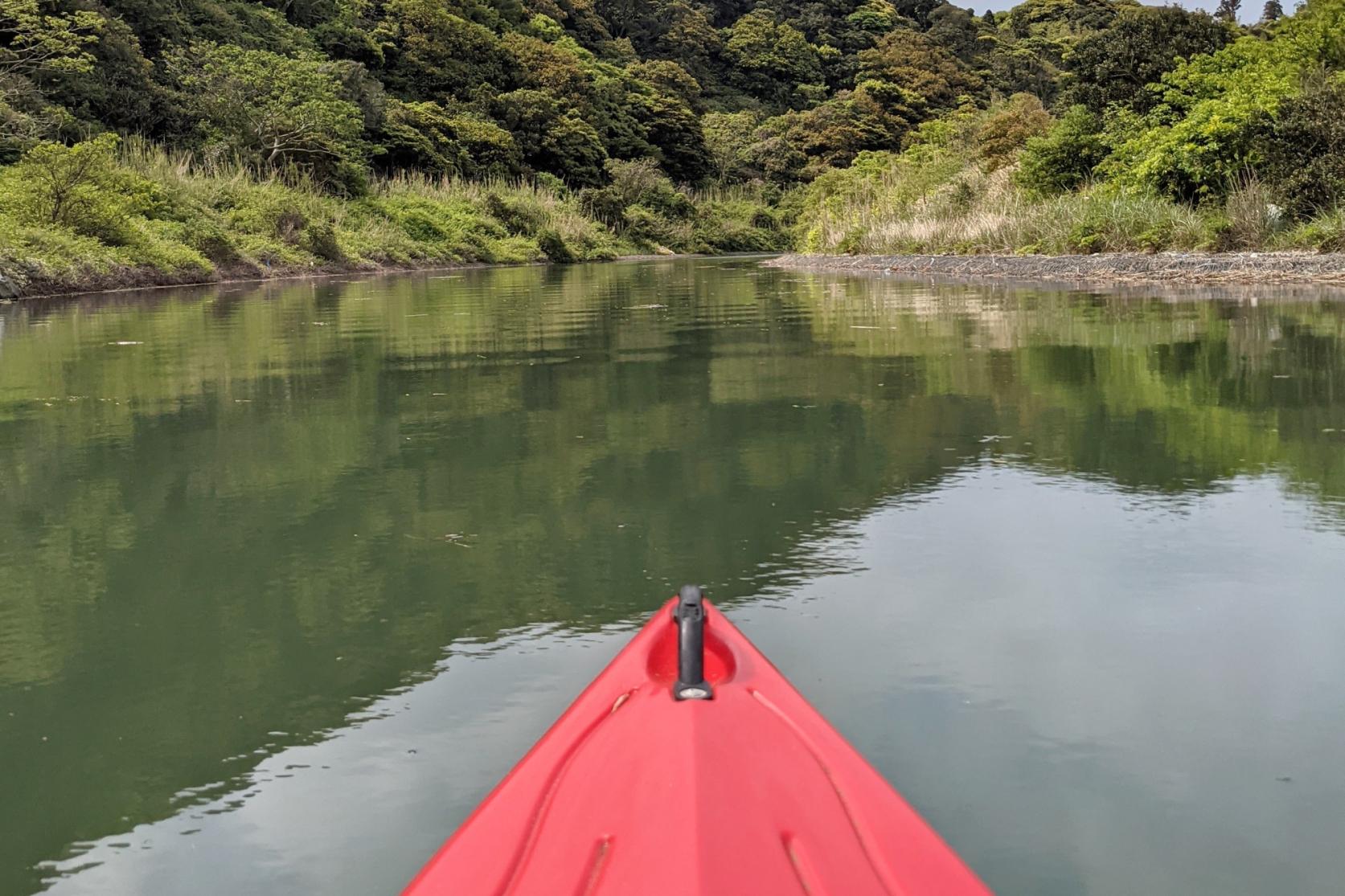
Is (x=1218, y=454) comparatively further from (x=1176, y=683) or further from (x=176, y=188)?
(x=176, y=188)

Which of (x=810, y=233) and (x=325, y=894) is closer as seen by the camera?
(x=325, y=894)

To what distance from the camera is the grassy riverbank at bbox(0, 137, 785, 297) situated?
68.0 feet

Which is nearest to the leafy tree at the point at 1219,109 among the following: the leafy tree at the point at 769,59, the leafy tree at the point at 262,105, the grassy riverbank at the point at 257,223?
the grassy riverbank at the point at 257,223

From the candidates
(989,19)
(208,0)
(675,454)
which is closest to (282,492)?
(675,454)

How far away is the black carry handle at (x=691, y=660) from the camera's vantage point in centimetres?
197

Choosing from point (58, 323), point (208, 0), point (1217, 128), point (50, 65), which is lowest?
point (58, 323)

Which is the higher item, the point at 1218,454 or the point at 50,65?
the point at 50,65

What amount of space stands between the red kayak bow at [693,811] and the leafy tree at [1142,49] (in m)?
21.4

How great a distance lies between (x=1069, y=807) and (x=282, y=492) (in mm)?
3571

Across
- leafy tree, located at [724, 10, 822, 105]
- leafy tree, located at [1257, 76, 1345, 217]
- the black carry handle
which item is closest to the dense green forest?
leafy tree, located at [1257, 76, 1345, 217]

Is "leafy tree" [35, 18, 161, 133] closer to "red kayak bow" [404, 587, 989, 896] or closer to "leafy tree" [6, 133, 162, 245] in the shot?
"leafy tree" [6, 133, 162, 245]

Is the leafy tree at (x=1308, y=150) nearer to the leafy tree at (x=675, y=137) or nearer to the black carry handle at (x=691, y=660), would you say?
the black carry handle at (x=691, y=660)

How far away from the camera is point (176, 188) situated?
26.9 m

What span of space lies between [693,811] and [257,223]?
96.3 ft
